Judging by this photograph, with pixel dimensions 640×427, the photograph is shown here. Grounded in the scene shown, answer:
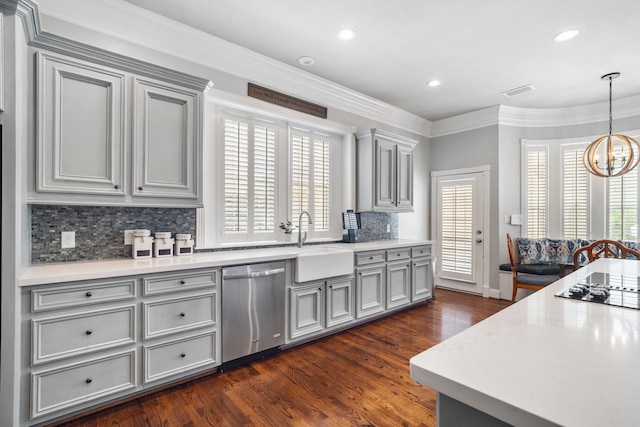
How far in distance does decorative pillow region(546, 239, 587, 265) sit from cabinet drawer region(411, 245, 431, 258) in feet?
5.92

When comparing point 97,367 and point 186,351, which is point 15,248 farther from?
point 186,351

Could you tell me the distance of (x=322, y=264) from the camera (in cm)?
314

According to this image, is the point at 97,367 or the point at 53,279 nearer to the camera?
the point at 53,279

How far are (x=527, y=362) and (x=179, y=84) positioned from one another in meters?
2.77

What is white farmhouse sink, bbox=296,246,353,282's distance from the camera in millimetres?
2990

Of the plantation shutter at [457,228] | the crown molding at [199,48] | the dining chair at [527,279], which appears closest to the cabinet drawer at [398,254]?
the dining chair at [527,279]

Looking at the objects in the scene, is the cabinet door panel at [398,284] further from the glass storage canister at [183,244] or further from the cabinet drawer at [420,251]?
the glass storage canister at [183,244]

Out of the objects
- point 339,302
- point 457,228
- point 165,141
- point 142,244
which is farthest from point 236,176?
point 457,228

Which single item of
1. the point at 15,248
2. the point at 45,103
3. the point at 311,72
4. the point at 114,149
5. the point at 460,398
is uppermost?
the point at 311,72

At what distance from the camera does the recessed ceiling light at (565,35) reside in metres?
2.88

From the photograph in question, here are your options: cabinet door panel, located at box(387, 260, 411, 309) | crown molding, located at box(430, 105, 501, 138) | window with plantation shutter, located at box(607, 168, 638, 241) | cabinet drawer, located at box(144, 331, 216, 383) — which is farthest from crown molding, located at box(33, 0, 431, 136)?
window with plantation shutter, located at box(607, 168, 638, 241)

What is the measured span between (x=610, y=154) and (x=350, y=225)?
319cm

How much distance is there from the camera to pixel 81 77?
2152 mm

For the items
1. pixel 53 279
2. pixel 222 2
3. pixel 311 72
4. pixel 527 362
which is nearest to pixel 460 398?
pixel 527 362
